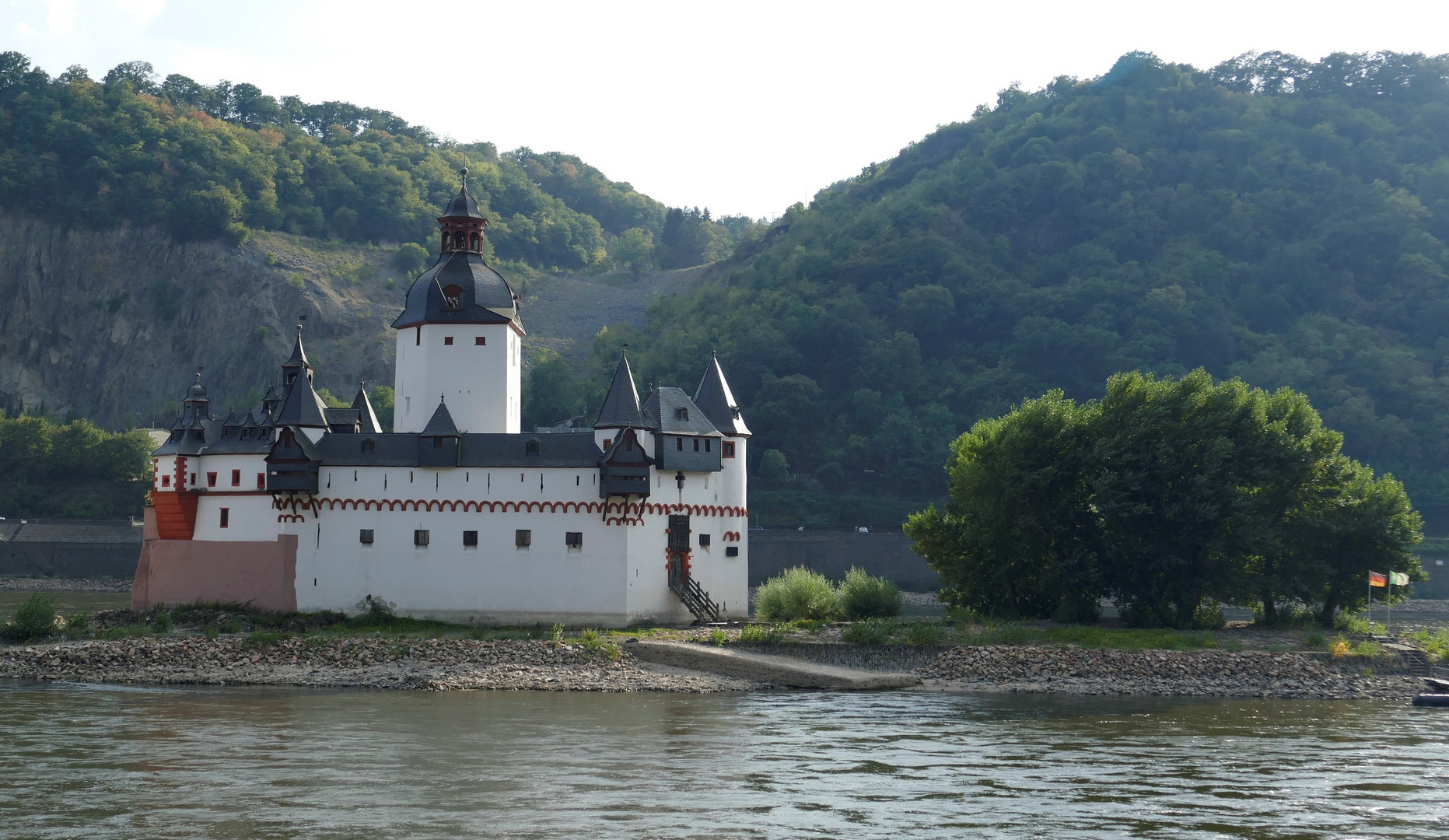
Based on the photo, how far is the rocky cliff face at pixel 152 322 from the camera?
149 m

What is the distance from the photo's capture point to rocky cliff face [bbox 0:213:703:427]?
149 metres

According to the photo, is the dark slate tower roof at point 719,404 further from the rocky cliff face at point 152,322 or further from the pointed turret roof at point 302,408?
the rocky cliff face at point 152,322

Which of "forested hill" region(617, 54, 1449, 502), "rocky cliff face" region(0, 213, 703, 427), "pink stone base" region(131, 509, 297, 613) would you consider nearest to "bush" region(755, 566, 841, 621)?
"pink stone base" region(131, 509, 297, 613)

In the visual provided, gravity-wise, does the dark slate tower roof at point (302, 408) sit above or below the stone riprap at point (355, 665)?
above

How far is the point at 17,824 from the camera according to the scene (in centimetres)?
2231

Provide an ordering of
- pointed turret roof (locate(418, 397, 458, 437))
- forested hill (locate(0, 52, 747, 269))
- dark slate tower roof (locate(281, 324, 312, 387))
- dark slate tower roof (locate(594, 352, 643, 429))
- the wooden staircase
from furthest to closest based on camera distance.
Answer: forested hill (locate(0, 52, 747, 269)) < dark slate tower roof (locate(281, 324, 312, 387)) < the wooden staircase < dark slate tower roof (locate(594, 352, 643, 429)) < pointed turret roof (locate(418, 397, 458, 437))

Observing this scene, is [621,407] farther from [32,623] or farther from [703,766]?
[703,766]

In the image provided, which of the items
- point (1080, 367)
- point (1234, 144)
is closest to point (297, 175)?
point (1080, 367)

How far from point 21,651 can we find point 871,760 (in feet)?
95.2

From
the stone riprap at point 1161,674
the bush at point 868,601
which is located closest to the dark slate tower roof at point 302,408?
the bush at point 868,601

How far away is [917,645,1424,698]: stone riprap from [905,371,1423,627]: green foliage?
500cm

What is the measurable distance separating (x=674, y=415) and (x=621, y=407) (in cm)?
241

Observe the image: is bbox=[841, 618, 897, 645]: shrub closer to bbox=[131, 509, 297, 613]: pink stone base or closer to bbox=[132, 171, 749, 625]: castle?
bbox=[132, 171, 749, 625]: castle

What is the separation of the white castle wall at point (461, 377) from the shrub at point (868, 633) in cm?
1664
